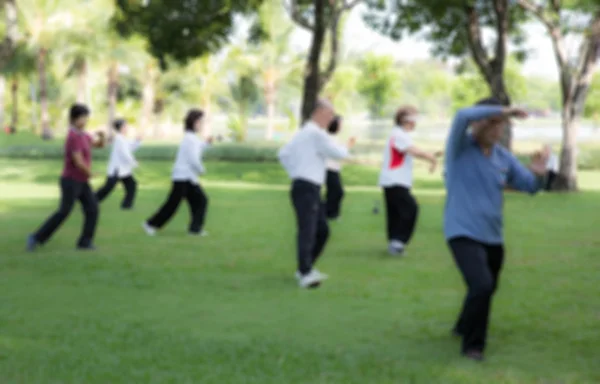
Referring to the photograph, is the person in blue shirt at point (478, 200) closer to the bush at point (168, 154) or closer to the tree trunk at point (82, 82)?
the bush at point (168, 154)

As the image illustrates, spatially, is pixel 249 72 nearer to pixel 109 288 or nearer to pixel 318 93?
pixel 318 93

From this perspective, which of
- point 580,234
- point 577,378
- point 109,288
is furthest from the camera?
point 580,234

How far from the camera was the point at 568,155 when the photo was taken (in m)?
28.1

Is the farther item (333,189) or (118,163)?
(118,163)

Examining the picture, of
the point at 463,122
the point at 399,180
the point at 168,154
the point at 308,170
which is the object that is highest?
the point at 463,122

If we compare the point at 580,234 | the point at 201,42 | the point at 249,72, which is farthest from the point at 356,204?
the point at 249,72

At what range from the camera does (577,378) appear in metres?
6.47

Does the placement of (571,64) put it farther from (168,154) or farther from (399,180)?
(168,154)

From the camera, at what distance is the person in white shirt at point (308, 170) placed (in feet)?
33.3

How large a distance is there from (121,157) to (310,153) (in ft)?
34.6

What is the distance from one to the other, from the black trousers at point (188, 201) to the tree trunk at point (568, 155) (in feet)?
50.0

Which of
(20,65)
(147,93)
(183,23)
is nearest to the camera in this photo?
(183,23)

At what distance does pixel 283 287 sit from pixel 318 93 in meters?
20.9

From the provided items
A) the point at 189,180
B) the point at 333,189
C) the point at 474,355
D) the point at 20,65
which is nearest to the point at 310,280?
the point at 474,355
